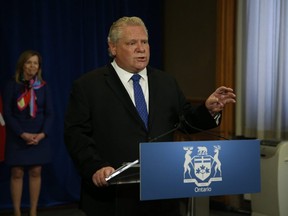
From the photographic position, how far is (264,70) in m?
5.04

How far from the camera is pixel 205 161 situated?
1634 mm

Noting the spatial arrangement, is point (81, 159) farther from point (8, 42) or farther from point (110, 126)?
point (8, 42)

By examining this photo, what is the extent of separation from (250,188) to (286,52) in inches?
135

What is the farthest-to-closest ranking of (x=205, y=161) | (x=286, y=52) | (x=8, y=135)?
(x=286, y=52) < (x=8, y=135) < (x=205, y=161)

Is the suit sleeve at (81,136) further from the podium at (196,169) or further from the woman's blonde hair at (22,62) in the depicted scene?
the woman's blonde hair at (22,62)

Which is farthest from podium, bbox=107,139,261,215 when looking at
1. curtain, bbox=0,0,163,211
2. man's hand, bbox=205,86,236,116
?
curtain, bbox=0,0,163,211

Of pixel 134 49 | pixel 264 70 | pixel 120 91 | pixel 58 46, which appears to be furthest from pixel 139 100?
pixel 58 46

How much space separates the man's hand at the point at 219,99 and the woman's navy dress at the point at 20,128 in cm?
287

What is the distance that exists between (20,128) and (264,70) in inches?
94.5

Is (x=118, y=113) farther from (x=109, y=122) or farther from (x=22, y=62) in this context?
(x=22, y=62)

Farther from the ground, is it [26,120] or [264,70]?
[264,70]

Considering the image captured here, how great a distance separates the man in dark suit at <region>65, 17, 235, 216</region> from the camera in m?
2.01

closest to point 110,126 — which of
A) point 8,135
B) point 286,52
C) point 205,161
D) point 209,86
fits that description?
point 205,161

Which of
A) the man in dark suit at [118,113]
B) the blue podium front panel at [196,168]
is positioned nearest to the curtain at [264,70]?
the man in dark suit at [118,113]
